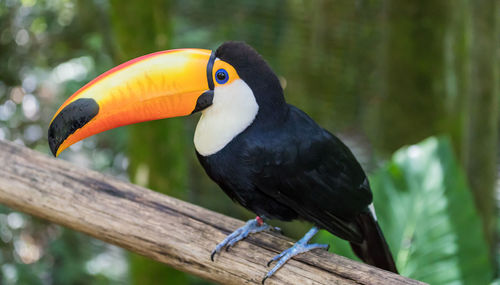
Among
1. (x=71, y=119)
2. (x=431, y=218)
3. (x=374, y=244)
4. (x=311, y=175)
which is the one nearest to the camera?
(x=71, y=119)

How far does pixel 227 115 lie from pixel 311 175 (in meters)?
0.26

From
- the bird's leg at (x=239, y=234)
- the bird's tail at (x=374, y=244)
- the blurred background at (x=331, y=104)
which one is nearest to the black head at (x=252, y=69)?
the bird's leg at (x=239, y=234)

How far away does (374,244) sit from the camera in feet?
4.66

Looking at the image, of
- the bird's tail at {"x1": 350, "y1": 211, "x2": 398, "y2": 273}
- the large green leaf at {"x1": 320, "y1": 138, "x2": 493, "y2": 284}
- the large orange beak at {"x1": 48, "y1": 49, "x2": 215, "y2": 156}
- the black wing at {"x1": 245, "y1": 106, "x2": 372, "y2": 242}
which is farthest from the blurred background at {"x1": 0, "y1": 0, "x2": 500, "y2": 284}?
the large orange beak at {"x1": 48, "y1": 49, "x2": 215, "y2": 156}

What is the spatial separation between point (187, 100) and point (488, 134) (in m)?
1.38

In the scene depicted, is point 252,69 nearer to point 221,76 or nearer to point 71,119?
point 221,76

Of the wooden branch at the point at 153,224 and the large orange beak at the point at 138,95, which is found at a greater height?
the large orange beak at the point at 138,95

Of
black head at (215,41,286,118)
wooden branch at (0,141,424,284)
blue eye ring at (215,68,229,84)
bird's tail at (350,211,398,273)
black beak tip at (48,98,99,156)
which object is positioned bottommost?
wooden branch at (0,141,424,284)

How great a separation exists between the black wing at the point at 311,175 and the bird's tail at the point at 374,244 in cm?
7

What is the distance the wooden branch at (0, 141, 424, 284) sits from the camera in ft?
3.78

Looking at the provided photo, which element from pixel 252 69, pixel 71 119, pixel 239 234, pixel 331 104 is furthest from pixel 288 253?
pixel 331 104

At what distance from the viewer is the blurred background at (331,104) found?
5.44 feet

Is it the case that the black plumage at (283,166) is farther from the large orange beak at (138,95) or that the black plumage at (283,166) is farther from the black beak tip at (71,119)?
the black beak tip at (71,119)

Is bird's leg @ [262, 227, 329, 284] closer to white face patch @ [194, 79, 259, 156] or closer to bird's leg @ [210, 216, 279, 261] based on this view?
bird's leg @ [210, 216, 279, 261]
